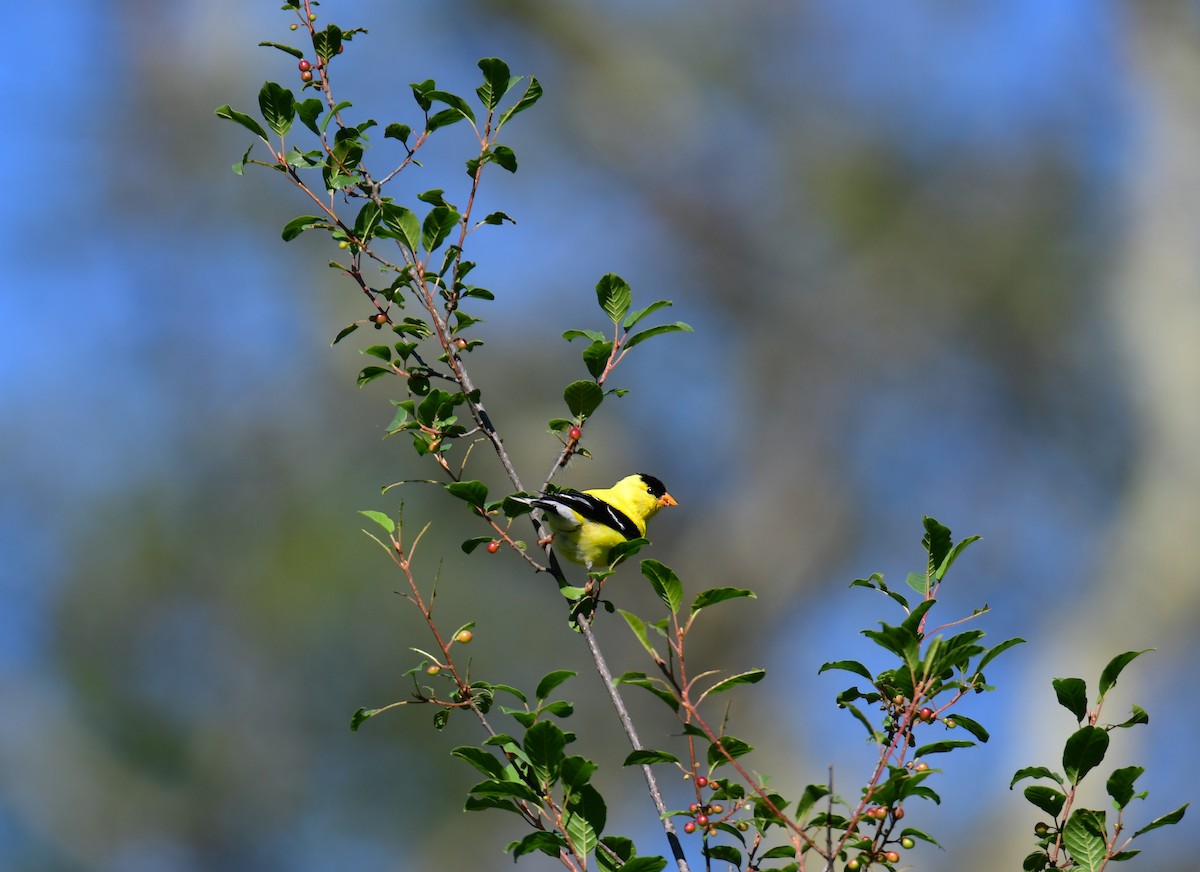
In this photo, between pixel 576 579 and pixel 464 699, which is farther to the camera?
pixel 576 579

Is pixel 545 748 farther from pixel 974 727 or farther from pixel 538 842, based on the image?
pixel 974 727

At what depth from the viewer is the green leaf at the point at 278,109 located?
1.58 m

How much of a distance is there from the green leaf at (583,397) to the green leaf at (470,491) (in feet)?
0.58

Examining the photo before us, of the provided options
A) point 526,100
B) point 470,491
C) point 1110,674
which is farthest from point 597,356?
point 1110,674

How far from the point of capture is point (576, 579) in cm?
607

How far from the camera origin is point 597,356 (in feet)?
4.94

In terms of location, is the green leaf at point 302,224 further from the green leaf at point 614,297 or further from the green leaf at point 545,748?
the green leaf at point 545,748

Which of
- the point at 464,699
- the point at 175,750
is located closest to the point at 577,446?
the point at 464,699

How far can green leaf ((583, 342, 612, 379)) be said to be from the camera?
1494mm

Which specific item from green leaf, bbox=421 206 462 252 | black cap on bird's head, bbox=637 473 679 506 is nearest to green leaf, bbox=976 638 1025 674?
green leaf, bbox=421 206 462 252

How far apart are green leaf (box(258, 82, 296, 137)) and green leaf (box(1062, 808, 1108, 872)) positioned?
1.27 m

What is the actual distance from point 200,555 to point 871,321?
18.9 ft

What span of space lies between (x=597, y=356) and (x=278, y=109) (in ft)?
1.84

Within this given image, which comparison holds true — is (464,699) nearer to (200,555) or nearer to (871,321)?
(200,555)
